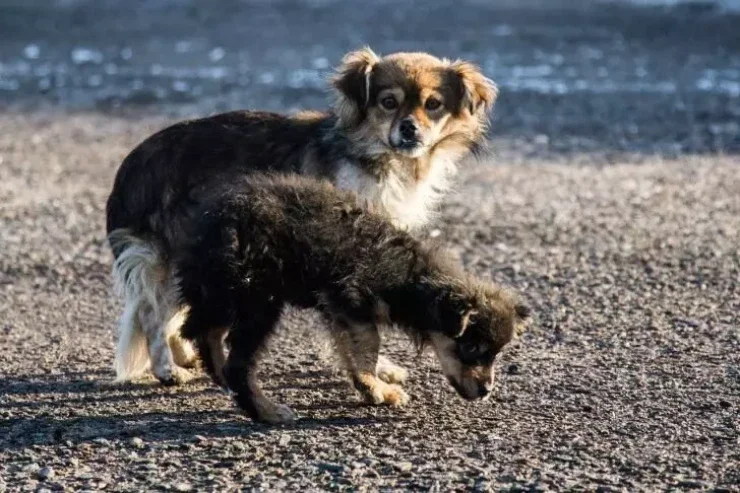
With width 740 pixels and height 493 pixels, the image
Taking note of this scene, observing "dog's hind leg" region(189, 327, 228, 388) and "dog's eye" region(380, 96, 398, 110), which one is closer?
"dog's hind leg" region(189, 327, 228, 388)

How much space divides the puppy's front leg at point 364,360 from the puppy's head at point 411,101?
4.58 feet

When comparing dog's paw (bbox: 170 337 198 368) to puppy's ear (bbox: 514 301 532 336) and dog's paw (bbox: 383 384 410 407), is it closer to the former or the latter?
dog's paw (bbox: 383 384 410 407)

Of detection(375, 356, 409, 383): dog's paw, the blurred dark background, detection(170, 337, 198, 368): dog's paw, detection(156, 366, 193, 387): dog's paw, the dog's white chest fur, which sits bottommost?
the blurred dark background

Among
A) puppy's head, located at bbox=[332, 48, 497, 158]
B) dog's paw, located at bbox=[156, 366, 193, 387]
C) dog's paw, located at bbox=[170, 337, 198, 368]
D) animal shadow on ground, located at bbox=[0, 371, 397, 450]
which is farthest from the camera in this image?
puppy's head, located at bbox=[332, 48, 497, 158]

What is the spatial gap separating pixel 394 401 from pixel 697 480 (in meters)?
1.64

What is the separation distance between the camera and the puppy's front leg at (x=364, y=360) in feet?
22.7

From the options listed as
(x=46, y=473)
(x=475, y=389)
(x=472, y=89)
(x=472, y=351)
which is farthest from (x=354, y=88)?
(x=46, y=473)

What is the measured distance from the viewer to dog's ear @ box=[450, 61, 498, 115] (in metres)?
8.34

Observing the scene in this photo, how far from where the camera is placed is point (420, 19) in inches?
1012

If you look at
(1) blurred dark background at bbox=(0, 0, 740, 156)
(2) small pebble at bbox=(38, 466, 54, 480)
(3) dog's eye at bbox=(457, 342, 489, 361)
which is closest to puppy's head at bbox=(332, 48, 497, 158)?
(3) dog's eye at bbox=(457, 342, 489, 361)

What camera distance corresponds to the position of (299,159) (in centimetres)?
794

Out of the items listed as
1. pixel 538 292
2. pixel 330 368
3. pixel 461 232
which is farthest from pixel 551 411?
pixel 461 232

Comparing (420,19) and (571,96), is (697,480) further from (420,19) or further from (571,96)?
(420,19)

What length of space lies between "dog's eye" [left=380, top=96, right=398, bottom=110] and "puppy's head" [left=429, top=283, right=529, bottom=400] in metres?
1.60
